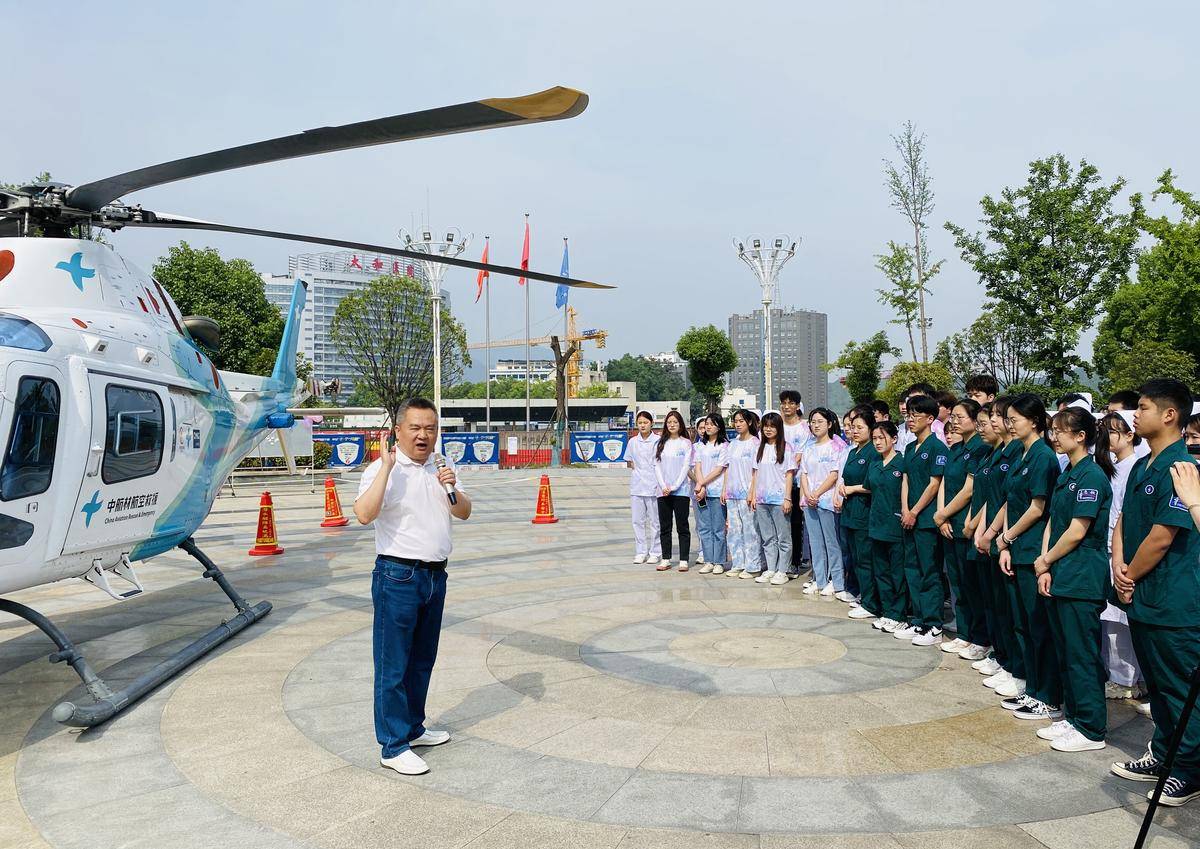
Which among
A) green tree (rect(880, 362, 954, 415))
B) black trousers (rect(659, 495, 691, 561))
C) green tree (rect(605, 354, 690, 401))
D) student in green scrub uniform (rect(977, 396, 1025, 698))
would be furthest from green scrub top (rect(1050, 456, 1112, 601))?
green tree (rect(605, 354, 690, 401))

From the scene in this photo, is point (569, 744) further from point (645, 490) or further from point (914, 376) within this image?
point (914, 376)

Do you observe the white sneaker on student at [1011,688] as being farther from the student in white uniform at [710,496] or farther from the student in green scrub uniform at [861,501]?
the student in white uniform at [710,496]

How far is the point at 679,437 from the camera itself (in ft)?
33.1

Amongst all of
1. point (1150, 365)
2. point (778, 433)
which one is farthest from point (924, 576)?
point (1150, 365)

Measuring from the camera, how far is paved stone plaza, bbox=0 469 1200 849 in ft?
12.1

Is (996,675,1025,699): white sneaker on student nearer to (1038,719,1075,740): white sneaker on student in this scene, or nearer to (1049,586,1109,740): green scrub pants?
(1038,719,1075,740): white sneaker on student

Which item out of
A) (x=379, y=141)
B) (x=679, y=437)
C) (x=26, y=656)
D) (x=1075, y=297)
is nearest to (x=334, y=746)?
(x=379, y=141)

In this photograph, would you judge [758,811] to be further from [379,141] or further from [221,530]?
[221,530]

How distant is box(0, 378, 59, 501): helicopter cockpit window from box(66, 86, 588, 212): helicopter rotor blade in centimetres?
159

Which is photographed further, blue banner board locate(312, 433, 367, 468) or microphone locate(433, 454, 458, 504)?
blue banner board locate(312, 433, 367, 468)

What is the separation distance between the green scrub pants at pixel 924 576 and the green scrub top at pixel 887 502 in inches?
6.4

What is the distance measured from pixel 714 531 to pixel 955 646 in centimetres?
390

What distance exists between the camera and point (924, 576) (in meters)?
6.70

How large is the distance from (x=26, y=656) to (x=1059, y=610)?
800 cm
